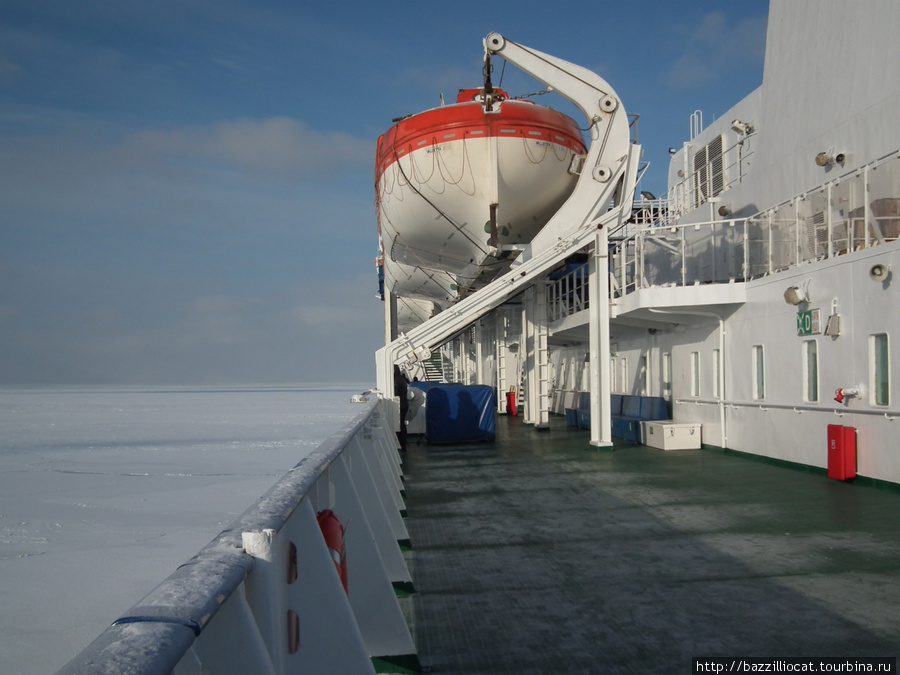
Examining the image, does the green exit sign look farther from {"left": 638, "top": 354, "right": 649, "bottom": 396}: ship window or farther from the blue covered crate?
the blue covered crate

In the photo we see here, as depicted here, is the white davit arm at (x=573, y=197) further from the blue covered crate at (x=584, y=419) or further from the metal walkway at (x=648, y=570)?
the blue covered crate at (x=584, y=419)

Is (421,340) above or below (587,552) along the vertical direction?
above

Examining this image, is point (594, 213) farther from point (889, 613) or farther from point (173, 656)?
point (173, 656)

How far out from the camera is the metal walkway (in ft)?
11.7

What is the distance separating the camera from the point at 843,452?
26.5 ft

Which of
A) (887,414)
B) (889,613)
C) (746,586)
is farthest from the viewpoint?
(887,414)

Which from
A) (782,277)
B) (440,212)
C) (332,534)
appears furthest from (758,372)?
(332,534)

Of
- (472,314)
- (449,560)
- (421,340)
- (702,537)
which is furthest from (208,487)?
(702,537)

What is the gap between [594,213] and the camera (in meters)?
12.7

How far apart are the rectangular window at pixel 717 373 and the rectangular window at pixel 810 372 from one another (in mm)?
2206

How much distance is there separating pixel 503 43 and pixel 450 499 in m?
7.86

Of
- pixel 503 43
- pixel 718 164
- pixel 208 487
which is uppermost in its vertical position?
pixel 503 43

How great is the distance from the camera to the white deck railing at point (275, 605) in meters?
0.99

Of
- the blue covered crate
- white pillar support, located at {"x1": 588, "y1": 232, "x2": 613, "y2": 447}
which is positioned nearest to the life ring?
white pillar support, located at {"x1": 588, "y1": 232, "x2": 613, "y2": 447}
